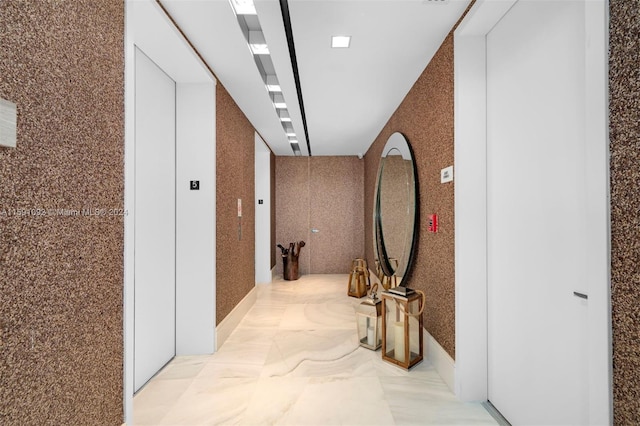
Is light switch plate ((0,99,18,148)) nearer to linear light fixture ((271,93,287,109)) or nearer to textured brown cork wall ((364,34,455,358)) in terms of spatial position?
textured brown cork wall ((364,34,455,358))

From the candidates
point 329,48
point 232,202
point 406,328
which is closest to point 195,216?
point 232,202

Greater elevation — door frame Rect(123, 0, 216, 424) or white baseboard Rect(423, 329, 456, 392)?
door frame Rect(123, 0, 216, 424)

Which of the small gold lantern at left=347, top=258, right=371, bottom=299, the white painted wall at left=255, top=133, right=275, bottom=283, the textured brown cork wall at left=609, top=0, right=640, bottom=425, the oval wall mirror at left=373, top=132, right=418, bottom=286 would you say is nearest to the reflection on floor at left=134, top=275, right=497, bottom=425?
the oval wall mirror at left=373, top=132, right=418, bottom=286

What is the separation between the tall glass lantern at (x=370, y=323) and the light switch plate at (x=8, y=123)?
2.41 metres

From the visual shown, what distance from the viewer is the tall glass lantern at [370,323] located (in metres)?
2.53

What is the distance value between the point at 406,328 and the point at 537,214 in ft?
4.05

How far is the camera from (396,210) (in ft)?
10.3

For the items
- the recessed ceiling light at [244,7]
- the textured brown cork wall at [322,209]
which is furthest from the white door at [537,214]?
the textured brown cork wall at [322,209]

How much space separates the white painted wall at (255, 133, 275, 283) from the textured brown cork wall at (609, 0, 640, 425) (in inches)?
182

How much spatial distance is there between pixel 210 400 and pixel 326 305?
→ 2.17 metres

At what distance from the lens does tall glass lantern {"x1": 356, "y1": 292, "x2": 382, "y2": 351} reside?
8.30 feet

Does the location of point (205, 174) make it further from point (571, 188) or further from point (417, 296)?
point (571, 188)

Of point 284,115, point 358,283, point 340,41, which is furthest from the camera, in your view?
point 358,283

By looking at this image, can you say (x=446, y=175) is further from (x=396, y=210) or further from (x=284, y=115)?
(x=284, y=115)
